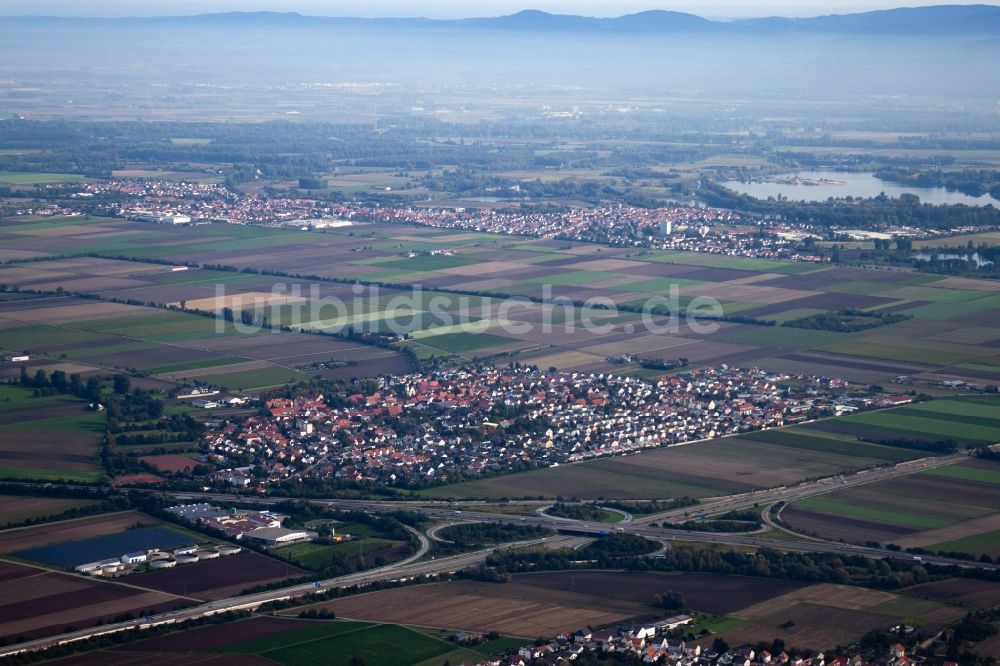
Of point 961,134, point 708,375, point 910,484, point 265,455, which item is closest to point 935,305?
point 708,375

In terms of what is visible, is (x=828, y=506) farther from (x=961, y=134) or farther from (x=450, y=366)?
(x=961, y=134)

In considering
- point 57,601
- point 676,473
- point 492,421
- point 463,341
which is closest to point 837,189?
point 463,341

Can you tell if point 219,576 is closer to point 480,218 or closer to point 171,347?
point 171,347

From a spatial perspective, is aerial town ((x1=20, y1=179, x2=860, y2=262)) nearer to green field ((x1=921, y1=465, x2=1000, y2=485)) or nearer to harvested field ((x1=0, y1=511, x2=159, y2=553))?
green field ((x1=921, y1=465, x2=1000, y2=485))

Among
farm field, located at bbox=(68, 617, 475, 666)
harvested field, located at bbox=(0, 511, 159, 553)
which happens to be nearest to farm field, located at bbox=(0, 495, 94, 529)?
harvested field, located at bbox=(0, 511, 159, 553)

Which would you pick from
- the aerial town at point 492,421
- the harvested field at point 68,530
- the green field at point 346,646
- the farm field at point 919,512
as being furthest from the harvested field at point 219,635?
the farm field at point 919,512

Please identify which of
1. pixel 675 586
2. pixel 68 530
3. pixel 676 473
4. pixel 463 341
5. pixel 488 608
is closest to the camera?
pixel 488 608
